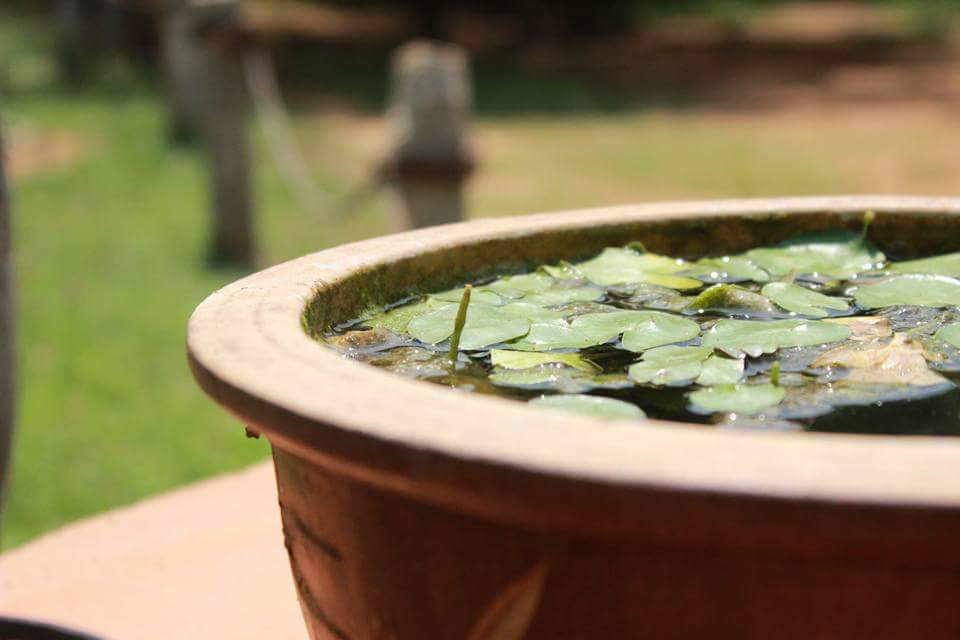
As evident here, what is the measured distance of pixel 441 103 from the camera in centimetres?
309

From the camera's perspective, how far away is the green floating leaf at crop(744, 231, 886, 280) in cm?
137

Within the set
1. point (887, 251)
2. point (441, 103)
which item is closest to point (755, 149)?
point (441, 103)

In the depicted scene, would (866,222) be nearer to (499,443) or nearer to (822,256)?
(822,256)

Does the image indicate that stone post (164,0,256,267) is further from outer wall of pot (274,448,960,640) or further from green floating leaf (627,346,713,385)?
outer wall of pot (274,448,960,640)

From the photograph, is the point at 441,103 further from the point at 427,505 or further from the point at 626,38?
the point at 626,38

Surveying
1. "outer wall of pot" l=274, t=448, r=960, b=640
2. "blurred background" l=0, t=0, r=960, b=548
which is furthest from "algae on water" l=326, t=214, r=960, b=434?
A: "blurred background" l=0, t=0, r=960, b=548

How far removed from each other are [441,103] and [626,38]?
454 inches

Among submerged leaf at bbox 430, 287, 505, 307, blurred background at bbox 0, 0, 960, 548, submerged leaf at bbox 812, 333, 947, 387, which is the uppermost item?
submerged leaf at bbox 812, 333, 947, 387

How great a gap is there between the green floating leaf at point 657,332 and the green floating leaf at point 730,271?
219 millimetres

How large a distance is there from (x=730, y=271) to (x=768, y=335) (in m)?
0.28

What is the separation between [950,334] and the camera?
3.57 ft

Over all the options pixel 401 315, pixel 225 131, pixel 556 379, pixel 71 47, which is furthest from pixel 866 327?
pixel 71 47

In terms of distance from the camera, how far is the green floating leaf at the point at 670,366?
101 cm

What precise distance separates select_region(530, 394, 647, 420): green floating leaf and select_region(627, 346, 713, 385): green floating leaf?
0.08 metres
